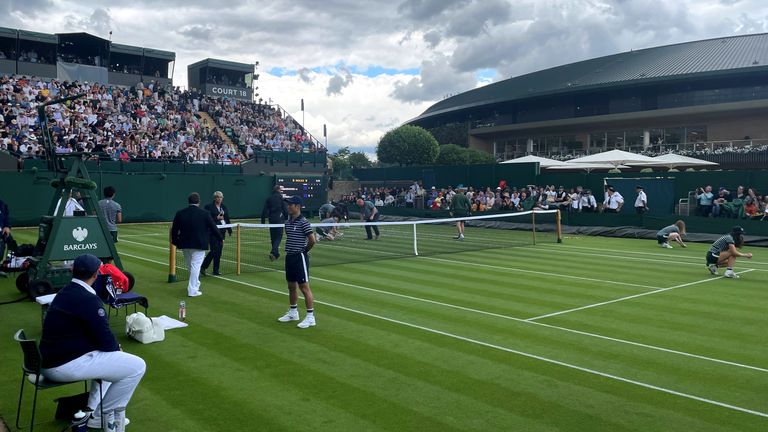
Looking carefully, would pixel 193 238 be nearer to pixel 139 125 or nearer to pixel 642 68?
pixel 139 125

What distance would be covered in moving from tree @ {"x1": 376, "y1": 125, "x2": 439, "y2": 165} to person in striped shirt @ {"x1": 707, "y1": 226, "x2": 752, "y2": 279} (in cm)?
3993

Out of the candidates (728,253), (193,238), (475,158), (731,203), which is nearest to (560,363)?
(193,238)

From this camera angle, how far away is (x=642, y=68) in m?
61.9

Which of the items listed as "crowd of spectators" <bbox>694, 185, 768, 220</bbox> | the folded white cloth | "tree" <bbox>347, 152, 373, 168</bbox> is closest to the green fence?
the folded white cloth

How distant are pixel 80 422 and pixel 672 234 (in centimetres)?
2295

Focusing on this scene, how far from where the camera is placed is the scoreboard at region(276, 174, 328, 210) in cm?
3744

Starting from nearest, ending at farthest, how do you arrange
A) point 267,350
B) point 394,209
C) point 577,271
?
1. point 267,350
2. point 577,271
3. point 394,209

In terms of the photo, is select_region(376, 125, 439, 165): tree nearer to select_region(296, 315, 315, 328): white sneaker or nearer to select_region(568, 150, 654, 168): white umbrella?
select_region(568, 150, 654, 168): white umbrella

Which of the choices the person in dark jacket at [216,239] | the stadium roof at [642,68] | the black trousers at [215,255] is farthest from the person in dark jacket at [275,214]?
the stadium roof at [642,68]

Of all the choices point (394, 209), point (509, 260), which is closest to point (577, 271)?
point (509, 260)

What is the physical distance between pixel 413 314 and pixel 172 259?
6.71 meters

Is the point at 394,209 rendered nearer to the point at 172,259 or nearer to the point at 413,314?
the point at 172,259

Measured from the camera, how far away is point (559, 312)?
1160 cm

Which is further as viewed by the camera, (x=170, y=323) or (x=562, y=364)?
(x=170, y=323)
